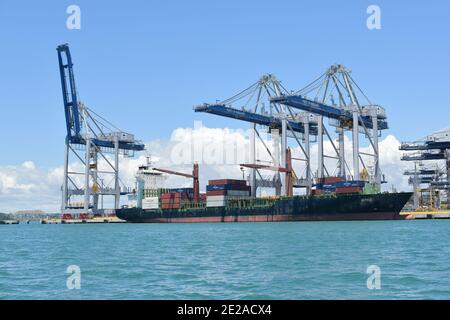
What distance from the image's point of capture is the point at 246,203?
258 ft

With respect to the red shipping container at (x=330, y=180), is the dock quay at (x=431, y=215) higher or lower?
lower

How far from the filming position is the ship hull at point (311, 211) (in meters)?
66.2

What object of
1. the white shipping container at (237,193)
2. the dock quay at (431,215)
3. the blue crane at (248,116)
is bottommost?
the dock quay at (431,215)

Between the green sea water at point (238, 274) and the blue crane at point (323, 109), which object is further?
the blue crane at point (323, 109)

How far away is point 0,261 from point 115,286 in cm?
1178

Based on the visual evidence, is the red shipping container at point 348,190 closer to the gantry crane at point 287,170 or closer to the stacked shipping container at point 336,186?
the stacked shipping container at point 336,186

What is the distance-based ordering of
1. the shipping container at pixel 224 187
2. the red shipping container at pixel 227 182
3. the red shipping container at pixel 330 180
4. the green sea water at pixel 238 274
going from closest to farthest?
the green sea water at pixel 238 274, the red shipping container at pixel 330 180, the shipping container at pixel 224 187, the red shipping container at pixel 227 182

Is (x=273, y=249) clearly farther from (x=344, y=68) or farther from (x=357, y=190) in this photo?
(x=344, y=68)

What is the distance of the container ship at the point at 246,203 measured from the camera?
2623 inches

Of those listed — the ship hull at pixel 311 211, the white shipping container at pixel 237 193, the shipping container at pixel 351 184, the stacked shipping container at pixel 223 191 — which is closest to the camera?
the ship hull at pixel 311 211

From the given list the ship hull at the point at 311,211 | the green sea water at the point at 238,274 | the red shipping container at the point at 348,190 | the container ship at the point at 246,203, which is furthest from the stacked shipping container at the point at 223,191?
the green sea water at the point at 238,274

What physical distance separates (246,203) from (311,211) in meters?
→ 11.9

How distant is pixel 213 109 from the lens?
71312 mm

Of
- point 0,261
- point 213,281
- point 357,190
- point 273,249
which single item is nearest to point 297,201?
point 357,190
